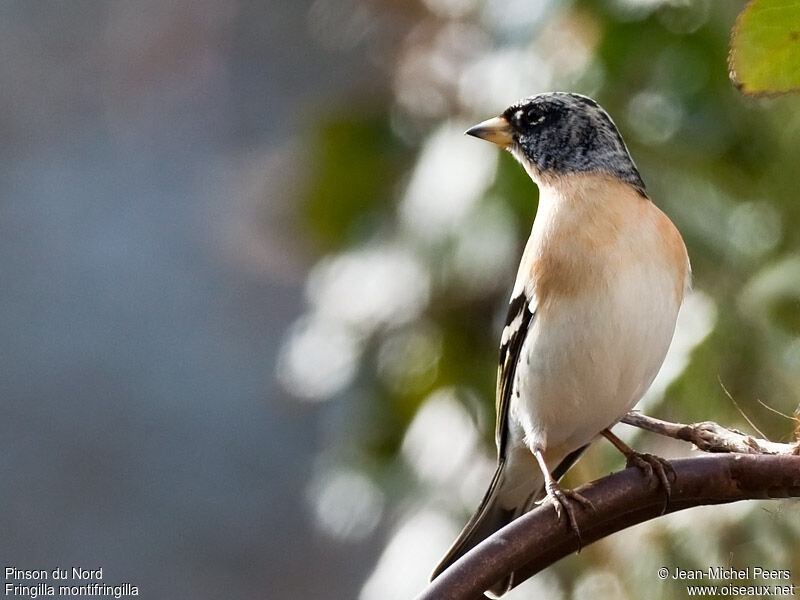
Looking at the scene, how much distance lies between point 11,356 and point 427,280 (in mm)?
2629

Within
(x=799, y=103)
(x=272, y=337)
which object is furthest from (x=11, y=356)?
(x=799, y=103)

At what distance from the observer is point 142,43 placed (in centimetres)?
466

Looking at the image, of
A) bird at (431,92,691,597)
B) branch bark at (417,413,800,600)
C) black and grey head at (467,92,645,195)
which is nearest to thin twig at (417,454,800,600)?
branch bark at (417,413,800,600)

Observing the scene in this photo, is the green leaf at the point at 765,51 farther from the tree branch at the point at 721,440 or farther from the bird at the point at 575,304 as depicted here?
the bird at the point at 575,304

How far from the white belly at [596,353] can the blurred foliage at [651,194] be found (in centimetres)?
17

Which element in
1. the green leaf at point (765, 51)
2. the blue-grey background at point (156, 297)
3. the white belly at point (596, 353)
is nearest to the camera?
the green leaf at point (765, 51)

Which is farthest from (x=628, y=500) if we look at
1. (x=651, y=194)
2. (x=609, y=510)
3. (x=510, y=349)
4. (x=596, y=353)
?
(x=651, y=194)

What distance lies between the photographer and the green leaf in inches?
21.8

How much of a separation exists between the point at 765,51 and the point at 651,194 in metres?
1.14

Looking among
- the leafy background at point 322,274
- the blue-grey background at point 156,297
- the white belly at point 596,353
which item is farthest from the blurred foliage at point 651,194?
the blue-grey background at point 156,297

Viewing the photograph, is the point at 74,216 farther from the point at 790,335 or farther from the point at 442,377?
the point at 790,335

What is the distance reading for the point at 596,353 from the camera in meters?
1.24

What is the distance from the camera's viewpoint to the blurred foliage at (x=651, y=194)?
1.47m

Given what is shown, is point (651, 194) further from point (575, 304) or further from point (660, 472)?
point (660, 472)
